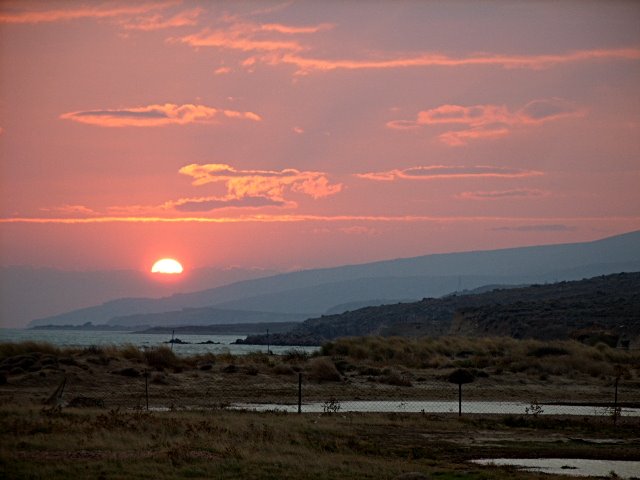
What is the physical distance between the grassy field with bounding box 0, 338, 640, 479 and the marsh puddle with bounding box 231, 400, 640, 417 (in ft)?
4.72

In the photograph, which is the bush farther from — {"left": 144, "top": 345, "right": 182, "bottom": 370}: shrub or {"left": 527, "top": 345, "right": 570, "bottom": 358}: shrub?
{"left": 527, "top": 345, "right": 570, "bottom": 358}: shrub

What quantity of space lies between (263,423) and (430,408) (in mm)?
10760

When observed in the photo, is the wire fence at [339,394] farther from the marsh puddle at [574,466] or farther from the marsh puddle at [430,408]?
the marsh puddle at [574,466]

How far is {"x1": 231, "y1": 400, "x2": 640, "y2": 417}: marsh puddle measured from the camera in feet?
105

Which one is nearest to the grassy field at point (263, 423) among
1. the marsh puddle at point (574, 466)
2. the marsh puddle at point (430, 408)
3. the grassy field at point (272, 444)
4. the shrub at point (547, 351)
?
the grassy field at point (272, 444)

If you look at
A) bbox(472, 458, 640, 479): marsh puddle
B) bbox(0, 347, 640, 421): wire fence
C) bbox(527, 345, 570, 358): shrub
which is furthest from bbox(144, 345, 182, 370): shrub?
bbox(472, 458, 640, 479): marsh puddle

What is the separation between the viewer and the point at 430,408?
33.5 m

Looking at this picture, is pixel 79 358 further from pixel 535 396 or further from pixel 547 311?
pixel 547 311

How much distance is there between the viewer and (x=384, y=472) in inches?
734

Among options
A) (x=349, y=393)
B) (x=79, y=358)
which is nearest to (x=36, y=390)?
(x=79, y=358)

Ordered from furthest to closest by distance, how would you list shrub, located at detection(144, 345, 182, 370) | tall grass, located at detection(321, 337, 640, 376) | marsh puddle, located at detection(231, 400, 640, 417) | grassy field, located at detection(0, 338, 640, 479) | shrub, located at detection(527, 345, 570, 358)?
1. shrub, located at detection(527, 345, 570, 358)
2. tall grass, located at detection(321, 337, 640, 376)
3. shrub, located at detection(144, 345, 182, 370)
4. marsh puddle, located at detection(231, 400, 640, 417)
5. grassy field, located at detection(0, 338, 640, 479)

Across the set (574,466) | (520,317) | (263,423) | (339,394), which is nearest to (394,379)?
(339,394)

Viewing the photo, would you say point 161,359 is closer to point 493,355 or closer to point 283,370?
point 283,370

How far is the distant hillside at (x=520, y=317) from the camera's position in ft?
285
